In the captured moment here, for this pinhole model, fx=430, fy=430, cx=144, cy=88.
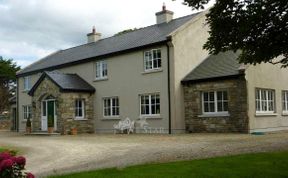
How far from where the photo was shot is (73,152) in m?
15.9

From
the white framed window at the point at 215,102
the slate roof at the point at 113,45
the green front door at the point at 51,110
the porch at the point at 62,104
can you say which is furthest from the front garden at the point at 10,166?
the green front door at the point at 51,110

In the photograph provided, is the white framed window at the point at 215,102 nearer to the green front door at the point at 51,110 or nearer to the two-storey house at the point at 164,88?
the two-storey house at the point at 164,88

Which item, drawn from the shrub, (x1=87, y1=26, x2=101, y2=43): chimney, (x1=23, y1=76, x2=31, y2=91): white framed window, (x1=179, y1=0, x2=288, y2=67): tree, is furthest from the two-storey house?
the shrub

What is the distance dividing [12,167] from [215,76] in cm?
1870

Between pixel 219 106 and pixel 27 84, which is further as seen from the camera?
pixel 27 84

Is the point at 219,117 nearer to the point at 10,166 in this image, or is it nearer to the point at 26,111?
the point at 10,166

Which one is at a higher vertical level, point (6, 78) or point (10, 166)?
point (6, 78)

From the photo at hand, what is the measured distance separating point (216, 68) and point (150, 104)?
483 cm

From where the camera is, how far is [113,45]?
31.7 metres

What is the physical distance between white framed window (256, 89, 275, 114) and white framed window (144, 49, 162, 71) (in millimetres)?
6293

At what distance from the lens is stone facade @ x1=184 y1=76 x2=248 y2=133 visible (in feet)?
76.4

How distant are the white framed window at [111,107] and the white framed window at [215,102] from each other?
23.1 ft

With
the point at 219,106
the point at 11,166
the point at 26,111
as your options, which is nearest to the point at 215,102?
the point at 219,106

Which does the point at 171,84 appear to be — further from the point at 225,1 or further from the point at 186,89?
the point at 225,1
